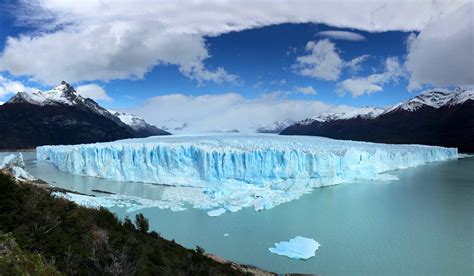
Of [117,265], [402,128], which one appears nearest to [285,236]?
[117,265]

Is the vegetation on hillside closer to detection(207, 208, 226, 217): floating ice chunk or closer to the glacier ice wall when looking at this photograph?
detection(207, 208, 226, 217): floating ice chunk

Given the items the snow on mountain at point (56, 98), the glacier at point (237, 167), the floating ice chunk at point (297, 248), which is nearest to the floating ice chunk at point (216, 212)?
the glacier at point (237, 167)

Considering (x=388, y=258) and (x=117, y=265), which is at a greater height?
(x=117, y=265)

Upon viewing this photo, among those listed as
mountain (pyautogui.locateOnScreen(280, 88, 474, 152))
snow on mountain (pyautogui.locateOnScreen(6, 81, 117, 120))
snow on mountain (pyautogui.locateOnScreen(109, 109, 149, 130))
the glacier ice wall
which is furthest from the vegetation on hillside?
snow on mountain (pyautogui.locateOnScreen(109, 109, 149, 130))

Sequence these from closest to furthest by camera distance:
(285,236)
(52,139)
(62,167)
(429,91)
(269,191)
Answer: (285,236), (269,191), (62,167), (52,139), (429,91)

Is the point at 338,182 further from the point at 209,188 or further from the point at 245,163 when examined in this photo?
the point at 209,188

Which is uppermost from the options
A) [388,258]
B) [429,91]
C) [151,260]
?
[429,91]

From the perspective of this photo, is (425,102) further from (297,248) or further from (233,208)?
(297,248)
